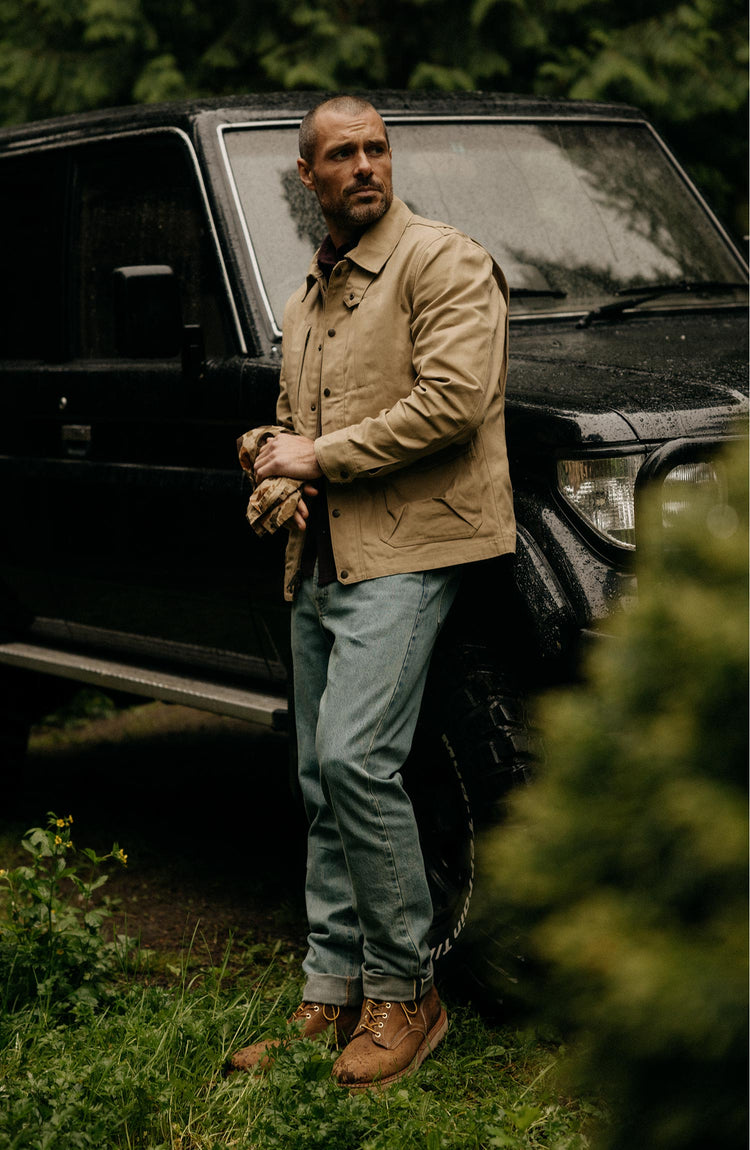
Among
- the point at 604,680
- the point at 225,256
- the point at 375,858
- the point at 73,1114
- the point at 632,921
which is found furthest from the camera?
the point at 225,256

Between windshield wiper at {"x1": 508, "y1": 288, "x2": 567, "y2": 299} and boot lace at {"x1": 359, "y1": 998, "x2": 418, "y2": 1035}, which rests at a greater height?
windshield wiper at {"x1": 508, "y1": 288, "x2": 567, "y2": 299}

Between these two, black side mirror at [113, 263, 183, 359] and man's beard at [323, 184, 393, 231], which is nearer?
man's beard at [323, 184, 393, 231]

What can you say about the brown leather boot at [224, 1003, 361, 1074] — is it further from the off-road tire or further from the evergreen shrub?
the evergreen shrub

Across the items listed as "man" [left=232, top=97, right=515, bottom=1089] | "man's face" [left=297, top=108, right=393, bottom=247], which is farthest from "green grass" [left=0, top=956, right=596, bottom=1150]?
"man's face" [left=297, top=108, right=393, bottom=247]

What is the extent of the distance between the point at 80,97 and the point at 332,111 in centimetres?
522

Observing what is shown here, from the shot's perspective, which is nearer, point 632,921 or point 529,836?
point 632,921

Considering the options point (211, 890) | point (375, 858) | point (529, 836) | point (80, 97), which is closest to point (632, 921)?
point (529, 836)

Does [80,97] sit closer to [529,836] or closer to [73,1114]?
[73,1114]

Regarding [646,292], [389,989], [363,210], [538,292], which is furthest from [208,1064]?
[646,292]

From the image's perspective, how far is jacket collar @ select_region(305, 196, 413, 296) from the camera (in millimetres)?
3080

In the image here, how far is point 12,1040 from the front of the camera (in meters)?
3.30

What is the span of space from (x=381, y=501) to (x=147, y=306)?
1.16m

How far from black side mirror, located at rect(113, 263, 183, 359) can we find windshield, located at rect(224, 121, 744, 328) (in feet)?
0.87

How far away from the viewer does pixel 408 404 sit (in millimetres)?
2916
